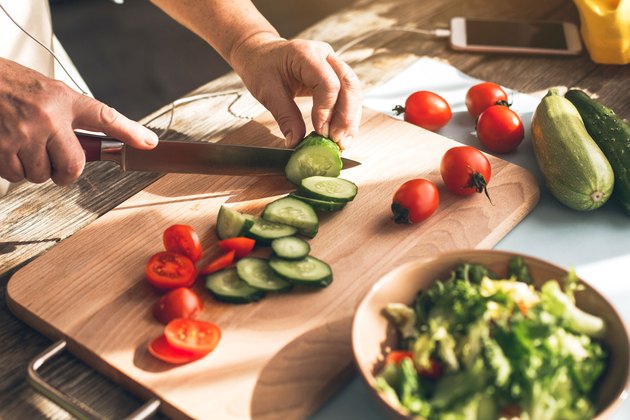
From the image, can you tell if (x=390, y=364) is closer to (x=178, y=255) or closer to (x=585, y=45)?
(x=178, y=255)

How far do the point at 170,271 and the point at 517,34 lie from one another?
5.95ft

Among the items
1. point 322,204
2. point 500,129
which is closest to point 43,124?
point 322,204

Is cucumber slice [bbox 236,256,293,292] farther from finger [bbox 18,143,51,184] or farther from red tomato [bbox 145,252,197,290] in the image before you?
finger [bbox 18,143,51,184]

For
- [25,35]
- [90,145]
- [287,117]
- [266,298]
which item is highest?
[25,35]

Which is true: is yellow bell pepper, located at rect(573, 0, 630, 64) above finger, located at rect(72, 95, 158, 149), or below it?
below

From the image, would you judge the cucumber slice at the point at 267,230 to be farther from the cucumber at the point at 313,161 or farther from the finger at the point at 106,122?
the finger at the point at 106,122

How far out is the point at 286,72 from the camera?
8.00 feet

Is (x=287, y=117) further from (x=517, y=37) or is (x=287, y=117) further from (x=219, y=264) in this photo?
(x=517, y=37)

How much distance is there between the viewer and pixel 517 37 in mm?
3004

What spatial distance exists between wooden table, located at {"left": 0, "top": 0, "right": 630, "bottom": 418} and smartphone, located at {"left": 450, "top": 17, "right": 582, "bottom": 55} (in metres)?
0.04

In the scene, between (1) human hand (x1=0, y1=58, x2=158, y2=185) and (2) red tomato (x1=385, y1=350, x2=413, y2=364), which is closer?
(2) red tomato (x1=385, y1=350, x2=413, y2=364)

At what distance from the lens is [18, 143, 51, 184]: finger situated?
1930 mm

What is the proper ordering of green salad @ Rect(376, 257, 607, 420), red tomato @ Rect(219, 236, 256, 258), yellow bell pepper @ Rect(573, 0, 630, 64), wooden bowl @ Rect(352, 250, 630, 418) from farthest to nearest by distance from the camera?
yellow bell pepper @ Rect(573, 0, 630, 64)
red tomato @ Rect(219, 236, 256, 258)
wooden bowl @ Rect(352, 250, 630, 418)
green salad @ Rect(376, 257, 607, 420)

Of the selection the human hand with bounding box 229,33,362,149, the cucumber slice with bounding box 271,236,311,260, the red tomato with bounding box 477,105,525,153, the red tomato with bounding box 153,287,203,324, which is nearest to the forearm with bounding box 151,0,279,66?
the human hand with bounding box 229,33,362,149
